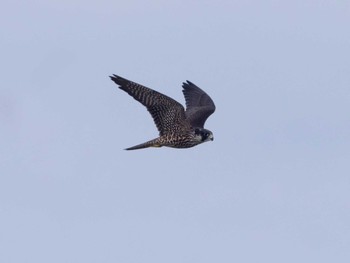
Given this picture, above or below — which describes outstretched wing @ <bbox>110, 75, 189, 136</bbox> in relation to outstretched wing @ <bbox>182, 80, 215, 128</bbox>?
below

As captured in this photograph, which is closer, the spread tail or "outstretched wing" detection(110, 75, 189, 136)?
"outstretched wing" detection(110, 75, 189, 136)

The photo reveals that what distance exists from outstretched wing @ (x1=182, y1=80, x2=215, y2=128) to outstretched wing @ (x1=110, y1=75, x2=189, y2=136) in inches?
69.6

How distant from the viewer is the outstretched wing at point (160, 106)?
35.4 metres

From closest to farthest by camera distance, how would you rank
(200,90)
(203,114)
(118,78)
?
1. (118,78)
2. (203,114)
3. (200,90)

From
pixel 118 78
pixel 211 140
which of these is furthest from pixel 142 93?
pixel 211 140

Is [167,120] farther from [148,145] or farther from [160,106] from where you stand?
[148,145]

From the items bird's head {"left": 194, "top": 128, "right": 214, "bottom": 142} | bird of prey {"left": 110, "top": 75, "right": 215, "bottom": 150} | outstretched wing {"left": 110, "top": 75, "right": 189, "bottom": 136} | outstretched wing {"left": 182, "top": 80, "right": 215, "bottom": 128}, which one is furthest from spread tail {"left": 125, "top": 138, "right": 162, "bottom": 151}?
outstretched wing {"left": 182, "top": 80, "right": 215, "bottom": 128}

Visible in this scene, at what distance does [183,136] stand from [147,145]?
1.66m

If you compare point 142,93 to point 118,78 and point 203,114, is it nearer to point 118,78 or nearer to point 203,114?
point 118,78

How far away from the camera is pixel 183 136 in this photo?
37.3 m

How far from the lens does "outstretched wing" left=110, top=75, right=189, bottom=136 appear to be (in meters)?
35.4

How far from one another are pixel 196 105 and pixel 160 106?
655cm

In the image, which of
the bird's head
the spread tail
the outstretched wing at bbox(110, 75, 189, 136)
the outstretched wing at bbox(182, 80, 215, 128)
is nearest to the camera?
the outstretched wing at bbox(110, 75, 189, 136)

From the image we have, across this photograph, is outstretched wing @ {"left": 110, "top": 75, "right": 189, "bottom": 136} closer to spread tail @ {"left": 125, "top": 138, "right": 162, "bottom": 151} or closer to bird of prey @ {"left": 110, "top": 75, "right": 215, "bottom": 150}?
bird of prey @ {"left": 110, "top": 75, "right": 215, "bottom": 150}
